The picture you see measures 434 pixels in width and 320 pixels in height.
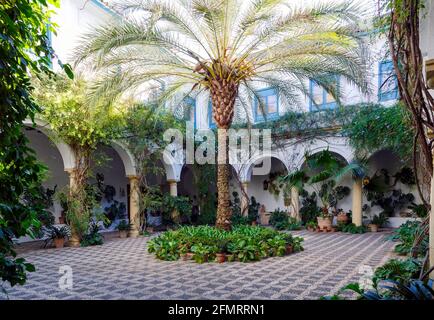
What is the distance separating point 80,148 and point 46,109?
177 cm

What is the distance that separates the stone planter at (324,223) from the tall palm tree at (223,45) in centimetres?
586

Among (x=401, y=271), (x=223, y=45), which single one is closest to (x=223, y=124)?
(x=223, y=45)

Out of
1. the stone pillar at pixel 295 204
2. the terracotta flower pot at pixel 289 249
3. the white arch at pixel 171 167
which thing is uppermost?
the white arch at pixel 171 167

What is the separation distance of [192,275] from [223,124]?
403 centimetres

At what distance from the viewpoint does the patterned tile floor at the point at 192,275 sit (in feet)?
17.8

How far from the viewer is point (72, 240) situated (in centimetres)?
1075

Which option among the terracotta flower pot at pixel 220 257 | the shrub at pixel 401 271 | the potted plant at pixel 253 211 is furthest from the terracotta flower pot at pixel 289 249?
the potted plant at pixel 253 211

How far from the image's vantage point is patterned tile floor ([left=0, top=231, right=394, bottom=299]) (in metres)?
5.43

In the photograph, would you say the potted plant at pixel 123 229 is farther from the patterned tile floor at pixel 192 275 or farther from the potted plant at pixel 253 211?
the potted plant at pixel 253 211

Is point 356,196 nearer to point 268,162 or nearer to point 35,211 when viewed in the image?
point 268,162

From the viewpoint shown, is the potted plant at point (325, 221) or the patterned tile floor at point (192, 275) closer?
the patterned tile floor at point (192, 275)
